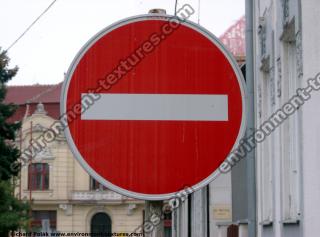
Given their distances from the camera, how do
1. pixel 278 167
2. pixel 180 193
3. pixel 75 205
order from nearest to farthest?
1. pixel 180 193
2. pixel 278 167
3. pixel 75 205

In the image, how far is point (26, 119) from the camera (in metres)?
57.7

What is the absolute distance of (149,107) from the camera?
285cm

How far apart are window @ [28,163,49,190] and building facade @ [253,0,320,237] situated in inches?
1894

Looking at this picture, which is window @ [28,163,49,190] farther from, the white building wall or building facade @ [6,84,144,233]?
the white building wall

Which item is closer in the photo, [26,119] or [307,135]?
[307,135]

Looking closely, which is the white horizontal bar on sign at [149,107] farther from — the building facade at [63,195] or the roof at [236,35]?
the building facade at [63,195]

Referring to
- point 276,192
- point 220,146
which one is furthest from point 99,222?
point 220,146

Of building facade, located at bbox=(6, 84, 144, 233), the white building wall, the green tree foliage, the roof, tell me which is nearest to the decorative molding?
the white building wall

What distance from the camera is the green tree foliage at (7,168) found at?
105 ft

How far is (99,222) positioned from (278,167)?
165 ft

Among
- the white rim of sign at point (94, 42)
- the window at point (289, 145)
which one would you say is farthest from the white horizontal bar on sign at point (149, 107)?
the window at point (289, 145)

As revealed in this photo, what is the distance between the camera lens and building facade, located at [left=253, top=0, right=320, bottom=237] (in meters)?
6.38

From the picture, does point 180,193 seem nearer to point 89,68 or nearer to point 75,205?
point 89,68

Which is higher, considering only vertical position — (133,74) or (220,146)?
(133,74)
